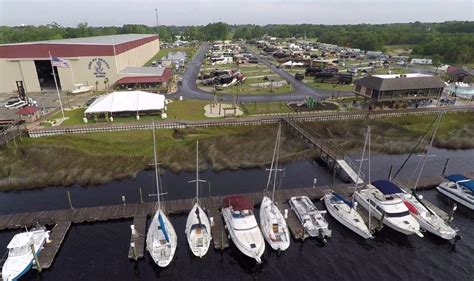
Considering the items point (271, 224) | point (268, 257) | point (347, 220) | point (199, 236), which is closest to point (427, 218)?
point (347, 220)

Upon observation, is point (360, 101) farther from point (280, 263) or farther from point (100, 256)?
point (100, 256)

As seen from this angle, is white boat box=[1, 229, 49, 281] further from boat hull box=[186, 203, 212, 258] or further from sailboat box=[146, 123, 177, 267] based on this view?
boat hull box=[186, 203, 212, 258]

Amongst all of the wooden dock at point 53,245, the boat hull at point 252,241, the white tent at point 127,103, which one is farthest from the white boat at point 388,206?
the white tent at point 127,103

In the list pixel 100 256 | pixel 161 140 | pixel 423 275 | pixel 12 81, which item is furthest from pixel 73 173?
pixel 12 81

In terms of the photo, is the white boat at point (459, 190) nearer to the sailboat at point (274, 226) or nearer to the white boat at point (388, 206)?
the white boat at point (388, 206)

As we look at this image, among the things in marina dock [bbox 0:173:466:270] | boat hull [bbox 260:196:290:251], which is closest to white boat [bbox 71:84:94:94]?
marina dock [bbox 0:173:466:270]

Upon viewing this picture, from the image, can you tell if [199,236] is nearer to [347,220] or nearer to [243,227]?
[243,227]
